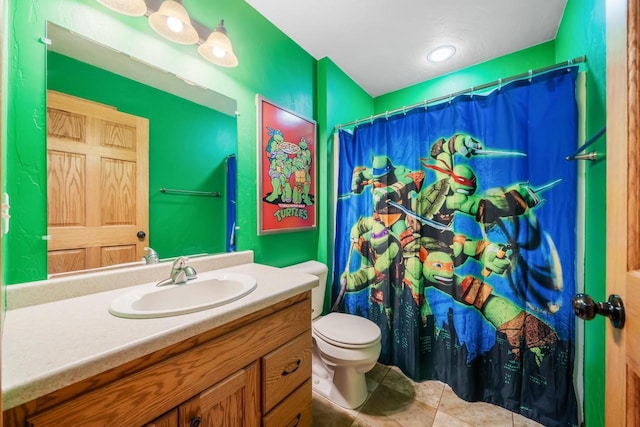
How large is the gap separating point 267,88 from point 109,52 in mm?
796

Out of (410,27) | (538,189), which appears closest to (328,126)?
(410,27)

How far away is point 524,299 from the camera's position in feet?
4.14

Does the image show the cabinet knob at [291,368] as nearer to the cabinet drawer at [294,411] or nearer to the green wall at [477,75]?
the cabinet drawer at [294,411]

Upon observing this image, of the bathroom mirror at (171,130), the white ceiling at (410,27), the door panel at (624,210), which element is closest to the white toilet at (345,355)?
the bathroom mirror at (171,130)

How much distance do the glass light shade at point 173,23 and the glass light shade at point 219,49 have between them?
0.07 metres

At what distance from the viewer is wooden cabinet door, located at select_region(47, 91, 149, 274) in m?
0.86

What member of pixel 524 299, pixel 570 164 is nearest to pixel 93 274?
pixel 524 299

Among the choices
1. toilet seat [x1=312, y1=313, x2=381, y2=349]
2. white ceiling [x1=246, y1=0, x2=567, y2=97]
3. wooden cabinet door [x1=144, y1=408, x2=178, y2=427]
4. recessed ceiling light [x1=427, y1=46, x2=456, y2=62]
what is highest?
white ceiling [x1=246, y1=0, x2=567, y2=97]

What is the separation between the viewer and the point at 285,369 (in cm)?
96

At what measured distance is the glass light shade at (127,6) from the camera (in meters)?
0.94

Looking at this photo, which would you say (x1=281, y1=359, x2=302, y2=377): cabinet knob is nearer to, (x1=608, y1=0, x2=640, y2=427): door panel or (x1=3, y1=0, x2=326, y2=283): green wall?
(x1=3, y1=0, x2=326, y2=283): green wall

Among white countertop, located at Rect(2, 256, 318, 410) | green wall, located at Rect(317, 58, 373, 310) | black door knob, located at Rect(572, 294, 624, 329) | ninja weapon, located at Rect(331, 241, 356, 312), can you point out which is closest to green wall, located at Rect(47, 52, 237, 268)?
white countertop, located at Rect(2, 256, 318, 410)

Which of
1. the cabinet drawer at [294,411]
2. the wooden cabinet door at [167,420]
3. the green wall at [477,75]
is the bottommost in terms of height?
the cabinet drawer at [294,411]

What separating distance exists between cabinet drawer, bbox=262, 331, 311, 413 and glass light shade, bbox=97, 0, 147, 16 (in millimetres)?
1470
